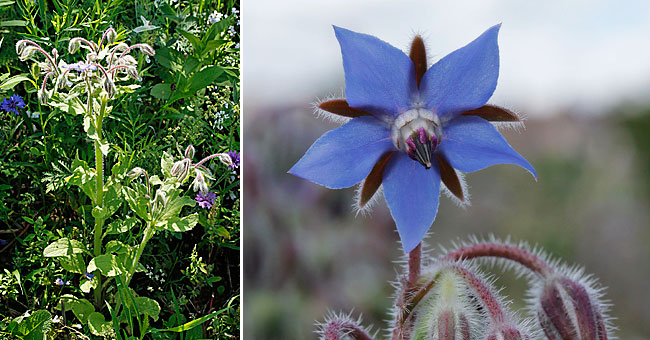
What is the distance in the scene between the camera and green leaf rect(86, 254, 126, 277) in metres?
0.72

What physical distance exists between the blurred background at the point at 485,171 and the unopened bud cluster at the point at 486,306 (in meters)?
0.33

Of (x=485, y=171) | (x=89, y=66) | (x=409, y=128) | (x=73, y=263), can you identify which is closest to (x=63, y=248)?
(x=73, y=263)

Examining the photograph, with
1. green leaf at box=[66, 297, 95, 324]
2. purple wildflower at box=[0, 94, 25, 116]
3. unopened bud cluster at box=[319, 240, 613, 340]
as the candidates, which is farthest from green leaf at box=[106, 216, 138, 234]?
unopened bud cluster at box=[319, 240, 613, 340]

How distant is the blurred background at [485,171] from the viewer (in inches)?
30.9

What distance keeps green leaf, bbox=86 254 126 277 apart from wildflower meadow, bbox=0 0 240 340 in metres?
0.01

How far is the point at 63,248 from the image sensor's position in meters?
0.74

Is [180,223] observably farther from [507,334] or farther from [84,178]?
[507,334]

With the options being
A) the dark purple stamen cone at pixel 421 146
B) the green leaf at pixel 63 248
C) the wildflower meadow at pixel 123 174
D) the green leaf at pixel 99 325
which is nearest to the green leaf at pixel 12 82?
the wildflower meadow at pixel 123 174

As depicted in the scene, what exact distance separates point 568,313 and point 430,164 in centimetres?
Result: 16

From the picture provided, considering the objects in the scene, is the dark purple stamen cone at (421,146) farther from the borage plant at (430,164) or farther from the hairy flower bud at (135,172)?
the hairy flower bud at (135,172)

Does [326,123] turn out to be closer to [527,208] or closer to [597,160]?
[527,208]

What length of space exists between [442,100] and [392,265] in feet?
1.14

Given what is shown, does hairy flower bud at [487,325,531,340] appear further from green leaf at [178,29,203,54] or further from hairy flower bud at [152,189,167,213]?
green leaf at [178,29,203,54]

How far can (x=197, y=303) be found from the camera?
816 mm
